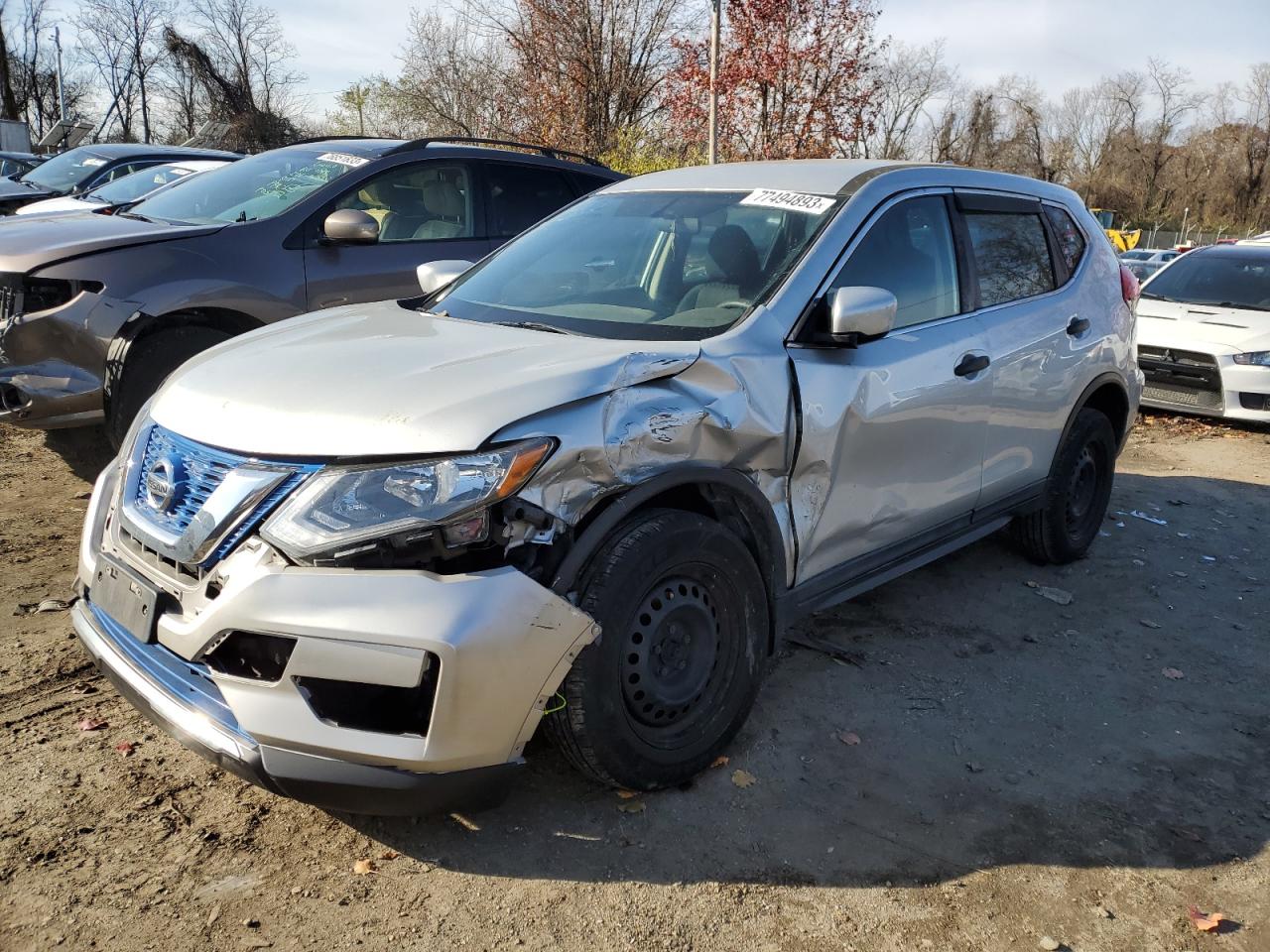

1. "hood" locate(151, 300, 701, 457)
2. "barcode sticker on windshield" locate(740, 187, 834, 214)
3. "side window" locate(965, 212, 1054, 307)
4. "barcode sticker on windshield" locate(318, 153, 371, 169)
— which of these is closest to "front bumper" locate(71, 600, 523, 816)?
"hood" locate(151, 300, 701, 457)

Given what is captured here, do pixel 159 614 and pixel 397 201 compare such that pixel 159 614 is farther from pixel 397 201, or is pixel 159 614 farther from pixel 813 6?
pixel 813 6

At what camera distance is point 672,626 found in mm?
2863

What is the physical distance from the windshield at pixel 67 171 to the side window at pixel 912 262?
9.72m

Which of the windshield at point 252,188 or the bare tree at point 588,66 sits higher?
the bare tree at point 588,66

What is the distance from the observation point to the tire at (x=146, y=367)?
483 centimetres

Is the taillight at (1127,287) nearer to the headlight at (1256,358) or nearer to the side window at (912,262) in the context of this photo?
the side window at (912,262)

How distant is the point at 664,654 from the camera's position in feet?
9.38

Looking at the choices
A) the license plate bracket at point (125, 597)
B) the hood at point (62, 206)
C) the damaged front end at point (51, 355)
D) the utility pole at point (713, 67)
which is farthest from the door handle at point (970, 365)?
the utility pole at point (713, 67)

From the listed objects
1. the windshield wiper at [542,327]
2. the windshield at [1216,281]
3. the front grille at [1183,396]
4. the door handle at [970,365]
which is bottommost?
the front grille at [1183,396]

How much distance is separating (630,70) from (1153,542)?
16189 mm

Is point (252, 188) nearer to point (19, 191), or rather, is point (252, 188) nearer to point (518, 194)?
point (518, 194)

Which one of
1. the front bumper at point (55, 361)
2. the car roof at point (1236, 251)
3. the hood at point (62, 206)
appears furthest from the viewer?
the car roof at point (1236, 251)

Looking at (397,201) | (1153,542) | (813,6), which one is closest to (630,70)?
(813,6)

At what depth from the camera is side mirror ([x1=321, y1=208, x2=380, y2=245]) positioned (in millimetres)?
5312
